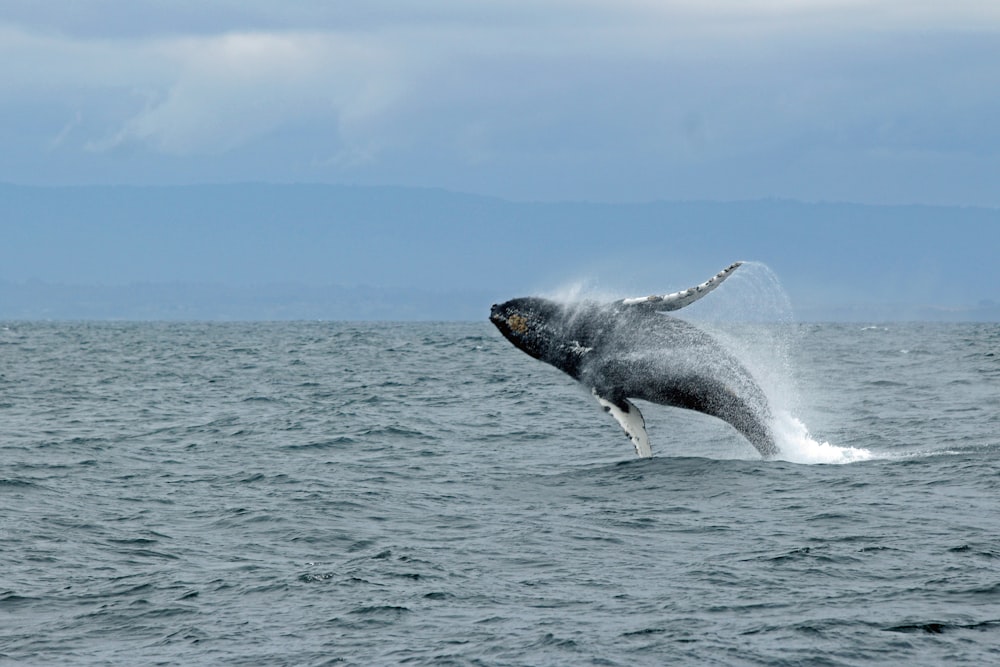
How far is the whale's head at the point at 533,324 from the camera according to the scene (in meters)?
17.9

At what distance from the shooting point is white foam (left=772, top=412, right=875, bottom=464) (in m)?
18.4

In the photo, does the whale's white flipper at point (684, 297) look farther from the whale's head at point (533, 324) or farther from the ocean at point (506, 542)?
the ocean at point (506, 542)

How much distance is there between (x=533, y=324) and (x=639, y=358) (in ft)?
5.34

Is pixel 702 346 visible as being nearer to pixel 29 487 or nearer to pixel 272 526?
pixel 272 526

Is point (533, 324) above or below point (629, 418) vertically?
above

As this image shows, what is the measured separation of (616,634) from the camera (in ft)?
35.1

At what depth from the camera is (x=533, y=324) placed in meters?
18.0

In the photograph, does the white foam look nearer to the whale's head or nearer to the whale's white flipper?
the whale's white flipper

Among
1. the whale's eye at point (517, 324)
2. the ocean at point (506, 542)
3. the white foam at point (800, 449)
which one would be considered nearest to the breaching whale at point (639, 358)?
the whale's eye at point (517, 324)

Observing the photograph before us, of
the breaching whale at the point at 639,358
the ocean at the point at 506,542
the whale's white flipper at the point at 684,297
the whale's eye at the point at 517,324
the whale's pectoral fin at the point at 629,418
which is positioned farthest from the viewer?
the whale's eye at the point at 517,324

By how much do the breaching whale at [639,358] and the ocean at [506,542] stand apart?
942 mm

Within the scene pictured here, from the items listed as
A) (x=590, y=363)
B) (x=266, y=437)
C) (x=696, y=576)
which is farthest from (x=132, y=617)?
(x=266, y=437)

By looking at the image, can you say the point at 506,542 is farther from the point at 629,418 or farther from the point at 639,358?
the point at 639,358

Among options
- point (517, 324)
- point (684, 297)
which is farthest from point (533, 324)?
point (684, 297)
